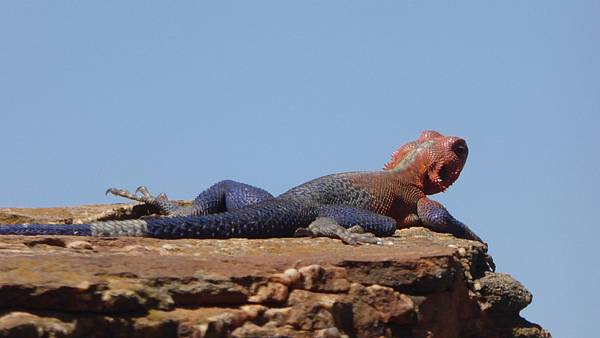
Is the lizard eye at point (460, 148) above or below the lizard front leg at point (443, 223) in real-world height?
above

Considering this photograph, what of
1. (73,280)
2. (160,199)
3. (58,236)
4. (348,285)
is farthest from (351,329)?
(160,199)

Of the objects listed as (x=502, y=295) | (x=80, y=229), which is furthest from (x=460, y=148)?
(x=80, y=229)

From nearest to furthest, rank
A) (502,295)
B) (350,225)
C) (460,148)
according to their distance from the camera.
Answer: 1. (502,295)
2. (350,225)
3. (460,148)

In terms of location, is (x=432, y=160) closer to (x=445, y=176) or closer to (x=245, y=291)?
(x=445, y=176)

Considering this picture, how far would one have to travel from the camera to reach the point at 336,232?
8.51 metres

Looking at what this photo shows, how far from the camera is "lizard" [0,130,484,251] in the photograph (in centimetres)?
801

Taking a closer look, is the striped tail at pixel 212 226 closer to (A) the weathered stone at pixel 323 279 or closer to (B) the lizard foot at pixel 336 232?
(B) the lizard foot at pixel 336 232

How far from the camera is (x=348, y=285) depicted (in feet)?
20.7

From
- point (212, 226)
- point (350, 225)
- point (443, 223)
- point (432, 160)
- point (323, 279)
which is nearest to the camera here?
point (323, 279)

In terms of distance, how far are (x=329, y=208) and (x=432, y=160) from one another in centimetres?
212

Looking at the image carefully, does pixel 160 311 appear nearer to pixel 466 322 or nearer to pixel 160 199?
pixel 466 322

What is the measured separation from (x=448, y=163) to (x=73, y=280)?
6.35 meters

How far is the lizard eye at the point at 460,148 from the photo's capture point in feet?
36.7

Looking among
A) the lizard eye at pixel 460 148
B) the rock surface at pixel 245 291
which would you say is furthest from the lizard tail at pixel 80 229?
the lizard eye at pixel 460 148
